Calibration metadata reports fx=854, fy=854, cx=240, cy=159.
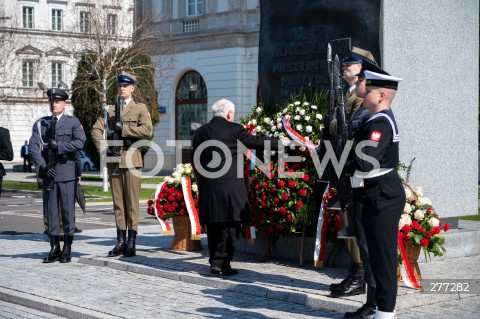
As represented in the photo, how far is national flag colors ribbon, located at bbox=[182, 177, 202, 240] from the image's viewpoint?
33.3 feet

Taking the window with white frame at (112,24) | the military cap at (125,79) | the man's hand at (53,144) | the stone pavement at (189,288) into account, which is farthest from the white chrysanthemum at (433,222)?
the window with white frame at (112,24)

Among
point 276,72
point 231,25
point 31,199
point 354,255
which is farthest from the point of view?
point 231,25

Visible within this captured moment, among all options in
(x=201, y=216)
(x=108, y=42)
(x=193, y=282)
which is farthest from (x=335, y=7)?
(x=108, y=42)

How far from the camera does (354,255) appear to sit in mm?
7945

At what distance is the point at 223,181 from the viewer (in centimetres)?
904

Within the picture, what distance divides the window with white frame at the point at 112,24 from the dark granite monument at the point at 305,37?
19.0 meters

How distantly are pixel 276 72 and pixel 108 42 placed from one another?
1953 cm

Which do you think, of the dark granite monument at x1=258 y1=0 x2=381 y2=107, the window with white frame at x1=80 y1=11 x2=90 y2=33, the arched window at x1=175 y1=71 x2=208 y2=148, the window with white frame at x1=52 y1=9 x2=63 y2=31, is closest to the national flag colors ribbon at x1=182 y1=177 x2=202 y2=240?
the dark granite monument at x1=258 y1=0 x2=381 y2=107

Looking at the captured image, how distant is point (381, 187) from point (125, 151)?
4.81 meters

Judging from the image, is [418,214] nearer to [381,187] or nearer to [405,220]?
Result: [405,220]

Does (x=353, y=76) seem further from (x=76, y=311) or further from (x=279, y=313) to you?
(x=76, y=311)

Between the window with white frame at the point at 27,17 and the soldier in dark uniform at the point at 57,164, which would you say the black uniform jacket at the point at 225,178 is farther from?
the window with white frame at the point at 27,17

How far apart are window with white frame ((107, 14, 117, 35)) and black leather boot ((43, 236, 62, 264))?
1953 cm

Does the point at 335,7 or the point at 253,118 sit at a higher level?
the point at 335,7
